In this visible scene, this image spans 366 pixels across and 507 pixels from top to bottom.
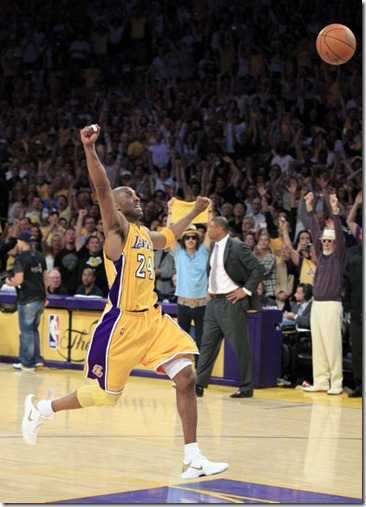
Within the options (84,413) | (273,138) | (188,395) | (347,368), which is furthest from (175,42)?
(188,395)

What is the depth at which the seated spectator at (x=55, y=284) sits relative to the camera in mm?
15461

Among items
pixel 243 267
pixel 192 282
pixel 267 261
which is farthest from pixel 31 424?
pixel 267 261

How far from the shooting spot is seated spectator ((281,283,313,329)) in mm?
13422

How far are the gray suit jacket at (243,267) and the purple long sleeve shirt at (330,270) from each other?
3.27ft

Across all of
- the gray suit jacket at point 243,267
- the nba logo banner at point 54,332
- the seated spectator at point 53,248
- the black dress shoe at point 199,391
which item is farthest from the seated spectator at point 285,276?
the seated spectator at point 53,248

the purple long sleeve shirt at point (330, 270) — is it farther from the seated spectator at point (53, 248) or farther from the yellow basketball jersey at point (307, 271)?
the seated spectator at point (53, 248)

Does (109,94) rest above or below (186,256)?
above

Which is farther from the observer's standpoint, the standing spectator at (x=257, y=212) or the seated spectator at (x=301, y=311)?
the standing spectator at (x=257, y=212)

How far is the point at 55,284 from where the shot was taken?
15.5 m

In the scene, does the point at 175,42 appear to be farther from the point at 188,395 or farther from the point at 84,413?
the point at 188,395

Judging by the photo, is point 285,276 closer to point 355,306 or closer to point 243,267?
point 355,306

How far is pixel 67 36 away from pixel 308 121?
8707 mm

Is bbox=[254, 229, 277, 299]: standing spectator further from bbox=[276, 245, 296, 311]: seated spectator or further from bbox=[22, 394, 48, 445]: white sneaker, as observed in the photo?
bbox=[22, 394, 48, 445]: white sneaker

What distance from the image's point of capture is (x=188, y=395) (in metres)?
7.22
